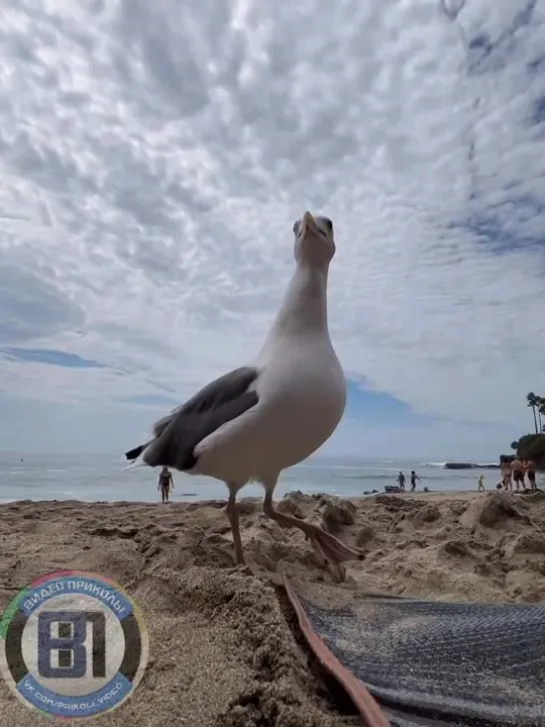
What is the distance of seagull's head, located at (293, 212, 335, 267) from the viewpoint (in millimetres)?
2951

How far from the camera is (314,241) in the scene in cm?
295

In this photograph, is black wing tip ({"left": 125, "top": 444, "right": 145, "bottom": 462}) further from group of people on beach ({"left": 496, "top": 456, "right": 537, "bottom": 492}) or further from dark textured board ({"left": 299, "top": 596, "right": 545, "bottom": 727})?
group of people on beach ({"left": 496, "top": 456, "right": 537, "bottom": 492})

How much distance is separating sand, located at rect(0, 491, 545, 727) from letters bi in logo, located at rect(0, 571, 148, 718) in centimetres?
5

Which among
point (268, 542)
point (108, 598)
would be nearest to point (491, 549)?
point (268, 542)

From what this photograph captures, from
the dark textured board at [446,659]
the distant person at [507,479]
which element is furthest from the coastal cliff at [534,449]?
the dark textured board at [446,659]

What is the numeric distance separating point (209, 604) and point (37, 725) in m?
0.69

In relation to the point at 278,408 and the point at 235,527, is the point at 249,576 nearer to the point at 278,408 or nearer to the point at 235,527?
the point at 278,408

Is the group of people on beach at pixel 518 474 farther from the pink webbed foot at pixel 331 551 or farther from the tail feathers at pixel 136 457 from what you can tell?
the tail feathers at pixel 136 457

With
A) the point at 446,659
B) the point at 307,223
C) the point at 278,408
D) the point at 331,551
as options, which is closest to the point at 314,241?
the point at 307,223

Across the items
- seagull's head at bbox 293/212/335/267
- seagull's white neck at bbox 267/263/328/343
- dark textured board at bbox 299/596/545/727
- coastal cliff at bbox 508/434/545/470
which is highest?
coastal cliff at bbox 508/434/545/470

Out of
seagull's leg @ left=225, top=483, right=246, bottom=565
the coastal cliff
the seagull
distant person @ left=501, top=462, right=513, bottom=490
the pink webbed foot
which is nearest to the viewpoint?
the seagull

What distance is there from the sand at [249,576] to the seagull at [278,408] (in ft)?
1.38

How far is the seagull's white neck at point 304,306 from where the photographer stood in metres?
2.85

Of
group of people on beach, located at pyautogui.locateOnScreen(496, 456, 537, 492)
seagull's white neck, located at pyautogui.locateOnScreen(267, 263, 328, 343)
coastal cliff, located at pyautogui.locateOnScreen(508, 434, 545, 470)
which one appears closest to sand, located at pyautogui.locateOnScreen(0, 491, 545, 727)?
seagull's white neck, located at pyautogui.locateOnScreen(267, 263, 328, 343)
